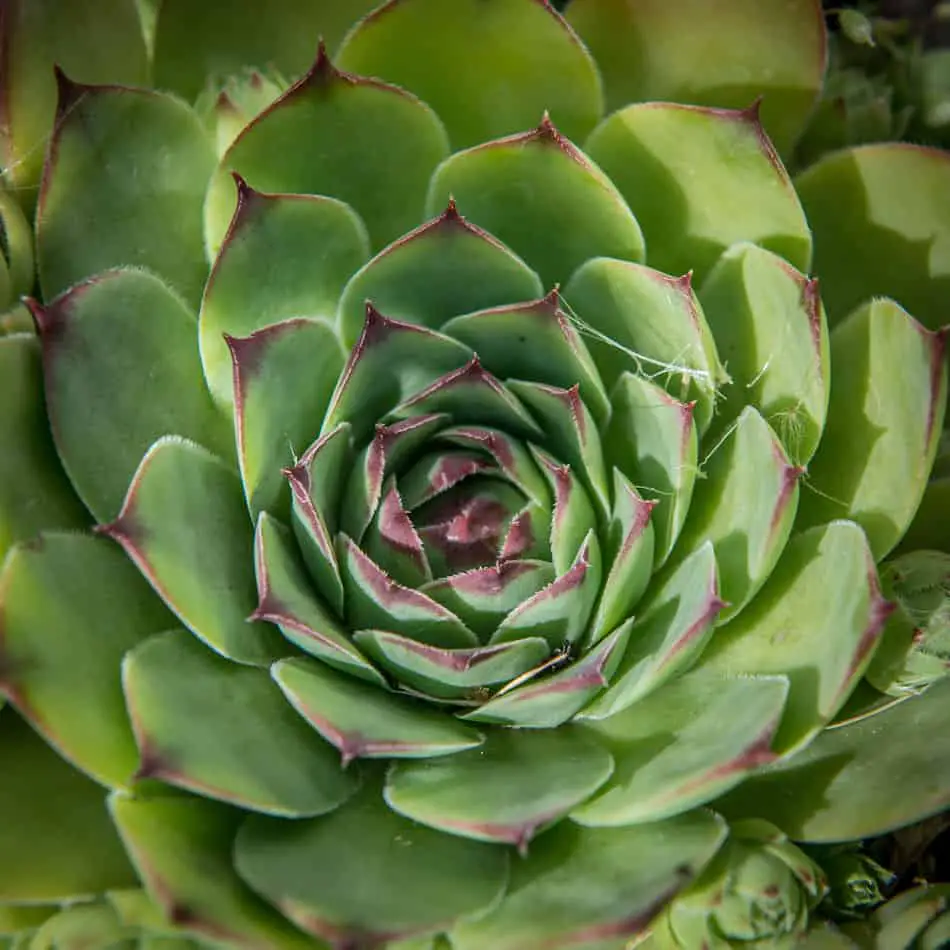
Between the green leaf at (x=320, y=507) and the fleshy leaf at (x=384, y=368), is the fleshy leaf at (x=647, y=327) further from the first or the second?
the green leaf at (x=320, y=507)

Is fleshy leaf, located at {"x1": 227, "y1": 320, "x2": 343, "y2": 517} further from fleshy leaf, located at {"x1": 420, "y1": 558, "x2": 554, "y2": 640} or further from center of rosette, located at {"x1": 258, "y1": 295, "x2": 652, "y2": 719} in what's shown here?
fleshy leaf, located at {"x1": 420, "y1": 558, "x2": 554, "y2": 640}

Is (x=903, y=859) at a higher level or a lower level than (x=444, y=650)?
lower

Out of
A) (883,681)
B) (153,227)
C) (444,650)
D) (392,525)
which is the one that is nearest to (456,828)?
(444,650)

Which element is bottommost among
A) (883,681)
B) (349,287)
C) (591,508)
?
(883,681)

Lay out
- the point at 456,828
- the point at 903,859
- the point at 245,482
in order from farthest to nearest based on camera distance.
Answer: the point at 903,859 → the point at 245,482 → the point at 456,828

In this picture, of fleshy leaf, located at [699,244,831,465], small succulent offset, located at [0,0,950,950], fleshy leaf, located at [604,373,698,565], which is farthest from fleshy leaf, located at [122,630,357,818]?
fleshy leaf, located at [699,244,831,465]

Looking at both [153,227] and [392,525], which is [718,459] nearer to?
[392,525]
